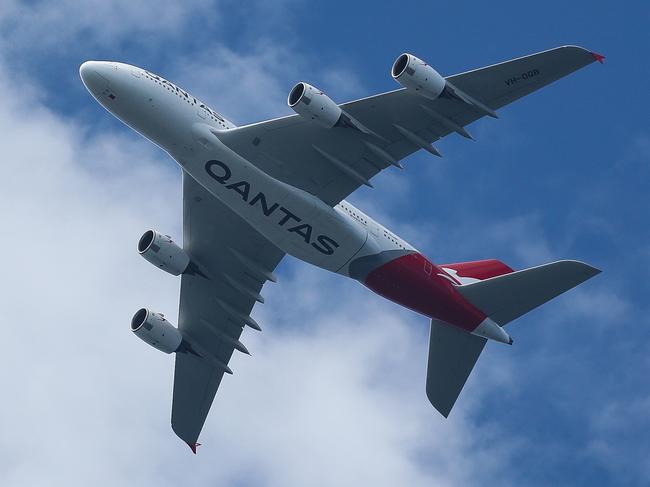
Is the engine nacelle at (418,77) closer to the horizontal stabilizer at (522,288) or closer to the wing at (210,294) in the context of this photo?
the horizontal stabilizer at (522,288)

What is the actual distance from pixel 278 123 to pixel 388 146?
495cm

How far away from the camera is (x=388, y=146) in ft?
177

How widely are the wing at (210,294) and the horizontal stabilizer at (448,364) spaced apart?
29.7 feet

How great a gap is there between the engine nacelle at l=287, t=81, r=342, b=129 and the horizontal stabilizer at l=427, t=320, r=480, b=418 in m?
13.0

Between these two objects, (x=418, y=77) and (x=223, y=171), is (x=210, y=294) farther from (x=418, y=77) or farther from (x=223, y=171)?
(x=418, y=77)

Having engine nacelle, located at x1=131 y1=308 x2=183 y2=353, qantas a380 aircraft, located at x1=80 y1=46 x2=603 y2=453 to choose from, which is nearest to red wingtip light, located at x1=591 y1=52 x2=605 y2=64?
qantas a380 aircraft, located at x1=80 y1=46 x2=603 y2=453

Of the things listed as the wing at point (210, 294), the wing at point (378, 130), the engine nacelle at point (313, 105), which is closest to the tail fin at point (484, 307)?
the wing at point (378, 130)

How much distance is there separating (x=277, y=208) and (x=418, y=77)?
29.8 ft

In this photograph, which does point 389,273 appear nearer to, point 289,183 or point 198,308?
point 289,183

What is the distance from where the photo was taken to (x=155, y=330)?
6194 centimetres

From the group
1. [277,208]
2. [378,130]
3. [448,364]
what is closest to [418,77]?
[378,130]

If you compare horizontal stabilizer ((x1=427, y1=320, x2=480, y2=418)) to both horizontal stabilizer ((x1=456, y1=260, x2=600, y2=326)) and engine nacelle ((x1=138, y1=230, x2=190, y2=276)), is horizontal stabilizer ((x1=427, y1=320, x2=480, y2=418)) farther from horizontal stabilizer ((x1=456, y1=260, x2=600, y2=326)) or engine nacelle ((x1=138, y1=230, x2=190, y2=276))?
engine nacelle ((x1=138, y1=230, x2=190, y2=276))

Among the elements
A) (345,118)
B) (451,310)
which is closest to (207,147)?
(345,118)

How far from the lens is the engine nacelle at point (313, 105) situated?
170ft
